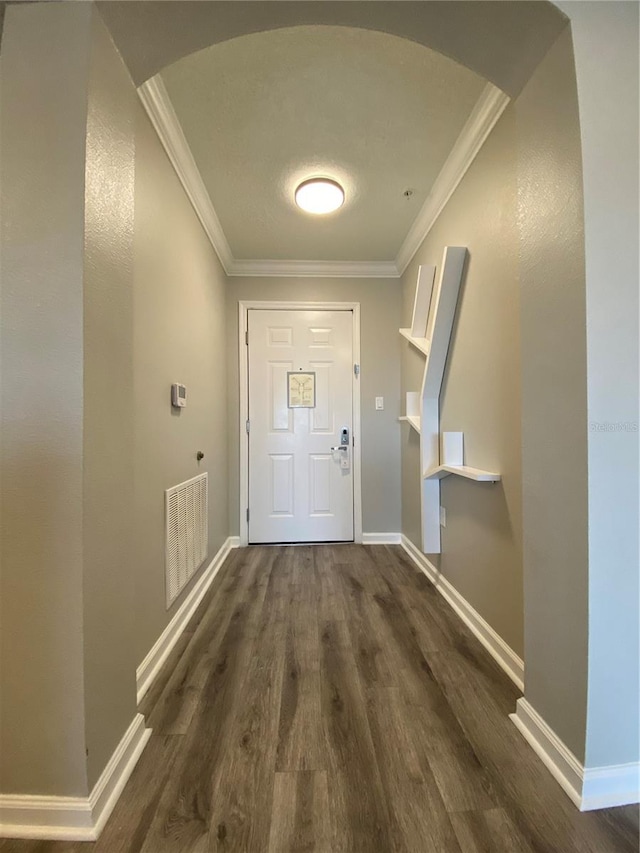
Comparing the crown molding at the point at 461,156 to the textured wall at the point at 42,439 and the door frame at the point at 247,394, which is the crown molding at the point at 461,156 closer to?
the door frame at the point at 247,394

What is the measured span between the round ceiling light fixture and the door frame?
926mm

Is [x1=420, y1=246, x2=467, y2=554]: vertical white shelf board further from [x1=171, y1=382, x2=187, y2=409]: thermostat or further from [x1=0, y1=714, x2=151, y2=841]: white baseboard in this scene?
[x1=0, y1=714, x2=151, y2=841]: white baseboard

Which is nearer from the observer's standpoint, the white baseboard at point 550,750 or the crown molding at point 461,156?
the white baseboard at point 550,750

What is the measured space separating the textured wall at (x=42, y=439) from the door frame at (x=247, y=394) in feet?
6.99

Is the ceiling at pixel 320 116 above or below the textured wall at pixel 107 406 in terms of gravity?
above

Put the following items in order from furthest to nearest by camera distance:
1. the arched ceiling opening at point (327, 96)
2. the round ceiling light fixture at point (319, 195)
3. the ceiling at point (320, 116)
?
1. the round ceiling light fixture at point (319, 195)
2. the ceiling at point (320, 116)
3. the arched ceiling opening at point (327, 96)

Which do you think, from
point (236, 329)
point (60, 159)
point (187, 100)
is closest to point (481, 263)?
point (187, 100)

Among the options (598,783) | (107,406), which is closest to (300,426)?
(107,406)

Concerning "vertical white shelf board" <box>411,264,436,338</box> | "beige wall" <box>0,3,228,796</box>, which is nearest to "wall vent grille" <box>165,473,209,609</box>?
"beige wall" <box>0,3,228,796</box>

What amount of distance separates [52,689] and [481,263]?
2.09 metres

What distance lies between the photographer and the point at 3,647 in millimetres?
864

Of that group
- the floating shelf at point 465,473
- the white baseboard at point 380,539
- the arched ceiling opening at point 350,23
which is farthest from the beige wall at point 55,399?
the white baseboard at point 380,539

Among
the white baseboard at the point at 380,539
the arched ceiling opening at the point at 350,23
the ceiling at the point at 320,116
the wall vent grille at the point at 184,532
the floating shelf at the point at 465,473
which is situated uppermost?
the ceiling at the point at 320,116

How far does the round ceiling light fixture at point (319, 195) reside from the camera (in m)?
1.97
